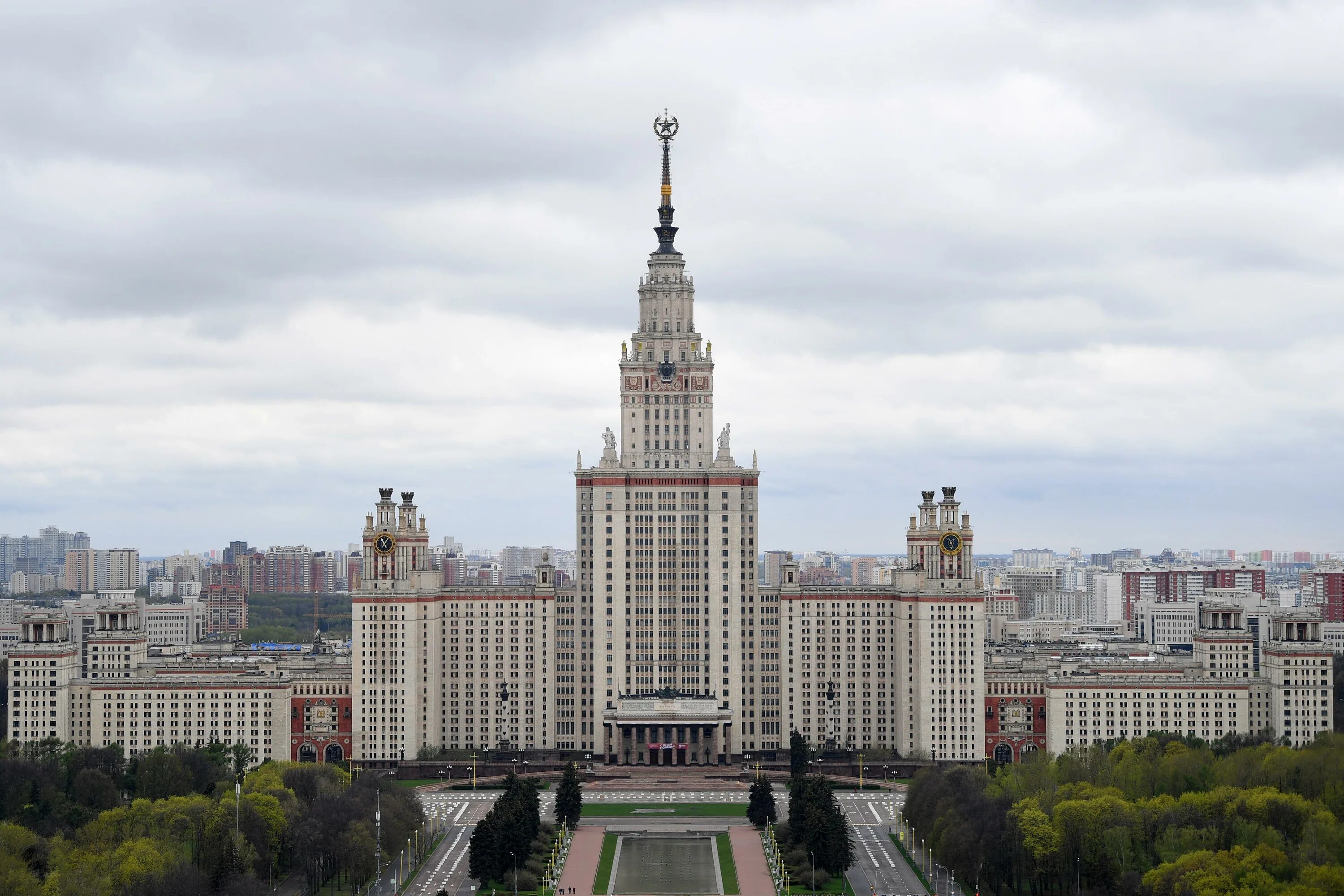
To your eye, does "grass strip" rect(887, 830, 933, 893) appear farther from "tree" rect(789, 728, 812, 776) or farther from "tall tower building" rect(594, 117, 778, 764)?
"tall tower building" rect(594, 117, 778, 764)

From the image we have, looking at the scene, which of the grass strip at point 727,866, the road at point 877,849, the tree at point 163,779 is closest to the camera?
the grass strip at point 727,866

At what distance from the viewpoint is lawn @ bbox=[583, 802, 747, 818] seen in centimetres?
16788

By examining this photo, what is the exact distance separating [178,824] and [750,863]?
42817 millimetres

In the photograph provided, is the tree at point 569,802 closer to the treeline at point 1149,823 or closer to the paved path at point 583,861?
the paved path at point 583,861

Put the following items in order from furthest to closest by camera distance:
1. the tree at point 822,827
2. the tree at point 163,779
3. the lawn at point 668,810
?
the lawn at point 668,810, the tree at point 163,779, the tree at point 822,827

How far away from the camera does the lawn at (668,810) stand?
16788 cm

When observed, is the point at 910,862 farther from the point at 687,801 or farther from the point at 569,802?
the point at 687,801

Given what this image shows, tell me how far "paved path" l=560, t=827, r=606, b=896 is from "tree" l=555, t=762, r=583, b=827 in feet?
3.97

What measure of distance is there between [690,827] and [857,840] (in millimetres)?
14570

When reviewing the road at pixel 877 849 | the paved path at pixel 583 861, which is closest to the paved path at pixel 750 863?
the road at pixel 877 849

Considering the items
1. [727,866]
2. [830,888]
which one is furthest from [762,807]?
[830,888]

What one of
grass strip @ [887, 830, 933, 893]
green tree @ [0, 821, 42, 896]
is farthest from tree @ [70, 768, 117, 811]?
grass strip @ [887, 830, 933, 893]

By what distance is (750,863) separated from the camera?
479 ft

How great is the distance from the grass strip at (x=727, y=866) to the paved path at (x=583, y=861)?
9417 millimetres
